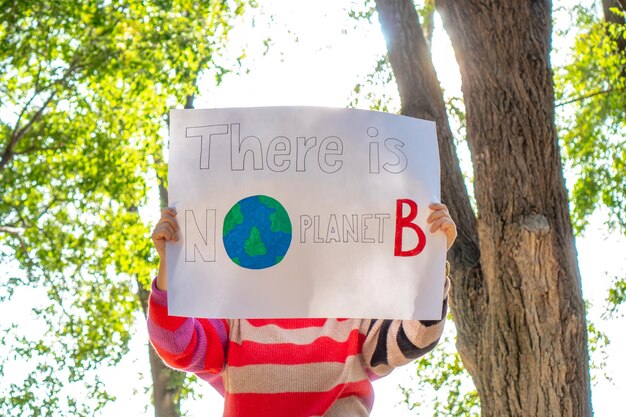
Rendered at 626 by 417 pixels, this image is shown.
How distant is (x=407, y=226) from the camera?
2.48 m

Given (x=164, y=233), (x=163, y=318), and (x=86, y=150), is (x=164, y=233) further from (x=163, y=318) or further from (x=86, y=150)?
(x=86, y=150)

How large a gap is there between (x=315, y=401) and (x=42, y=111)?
302 inches

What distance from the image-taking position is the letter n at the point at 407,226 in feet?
8.14

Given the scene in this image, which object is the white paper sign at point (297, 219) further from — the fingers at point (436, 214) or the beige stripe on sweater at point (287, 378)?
the beige stripe on sweater at point (287, 378)

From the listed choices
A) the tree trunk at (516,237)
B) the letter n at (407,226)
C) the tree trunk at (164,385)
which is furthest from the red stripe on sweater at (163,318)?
the tree trunk at (164,385)

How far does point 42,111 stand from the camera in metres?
9.65

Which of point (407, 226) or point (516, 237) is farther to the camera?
point (516, 237)

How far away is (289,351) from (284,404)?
13 centimetres

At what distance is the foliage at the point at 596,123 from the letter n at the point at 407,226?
601cm

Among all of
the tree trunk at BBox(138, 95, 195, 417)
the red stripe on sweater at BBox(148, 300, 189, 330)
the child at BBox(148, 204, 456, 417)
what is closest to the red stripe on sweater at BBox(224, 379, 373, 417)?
the child at BBox(148, 204, 456, 417)

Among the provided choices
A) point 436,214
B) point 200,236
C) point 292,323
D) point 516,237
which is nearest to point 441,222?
point 436,214

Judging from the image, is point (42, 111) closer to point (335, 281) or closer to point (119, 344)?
point (119, 344)

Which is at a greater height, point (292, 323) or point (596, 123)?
point (596, 123)

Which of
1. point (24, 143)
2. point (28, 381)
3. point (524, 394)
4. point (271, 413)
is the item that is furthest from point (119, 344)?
point (271, 413)
